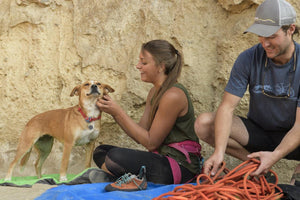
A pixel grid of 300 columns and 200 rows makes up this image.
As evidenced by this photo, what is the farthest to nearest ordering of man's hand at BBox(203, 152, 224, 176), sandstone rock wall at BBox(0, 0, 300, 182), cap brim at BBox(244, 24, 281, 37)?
sandstone rock wall at BBox(0, 0, 300, 182)
cap brim at BBox(244, 24, 281, 37)
man's hand at BBox(203, 152, 224, 176)

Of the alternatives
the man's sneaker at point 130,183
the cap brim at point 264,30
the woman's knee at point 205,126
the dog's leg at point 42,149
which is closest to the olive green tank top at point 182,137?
the woman's knee at point 205,126

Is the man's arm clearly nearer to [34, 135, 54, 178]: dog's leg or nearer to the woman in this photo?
the woman

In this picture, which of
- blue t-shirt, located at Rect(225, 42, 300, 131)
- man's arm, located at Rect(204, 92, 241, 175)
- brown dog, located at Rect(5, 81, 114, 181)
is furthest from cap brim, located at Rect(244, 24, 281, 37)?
brown dog, located at Rect(5, 81, 114, 181)

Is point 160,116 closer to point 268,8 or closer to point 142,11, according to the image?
point 268,8

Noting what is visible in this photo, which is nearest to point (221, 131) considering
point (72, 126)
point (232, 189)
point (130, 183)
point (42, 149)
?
point (232, 189)

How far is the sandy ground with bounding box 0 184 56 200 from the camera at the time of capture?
3811 mm

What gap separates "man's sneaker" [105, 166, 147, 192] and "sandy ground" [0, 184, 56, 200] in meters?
0.80

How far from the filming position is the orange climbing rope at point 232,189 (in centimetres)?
251

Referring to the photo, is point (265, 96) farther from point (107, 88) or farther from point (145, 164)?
point (107, 88)

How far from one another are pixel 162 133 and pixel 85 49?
2.29 meters

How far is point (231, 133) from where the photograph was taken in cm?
370

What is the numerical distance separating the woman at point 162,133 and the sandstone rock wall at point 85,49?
4.59 ft

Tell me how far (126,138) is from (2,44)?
2089 millimetres

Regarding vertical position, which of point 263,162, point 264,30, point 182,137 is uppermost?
point 264,30
